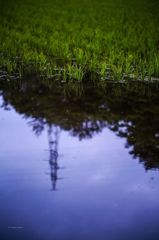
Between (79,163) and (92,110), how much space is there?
1.91 meters

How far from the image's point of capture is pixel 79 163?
4.86 meters

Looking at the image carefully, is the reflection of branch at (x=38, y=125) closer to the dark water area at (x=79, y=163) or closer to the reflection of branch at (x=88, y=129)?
the dark water area at (x=79, y=163)

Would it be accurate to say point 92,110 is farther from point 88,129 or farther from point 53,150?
point 53,150

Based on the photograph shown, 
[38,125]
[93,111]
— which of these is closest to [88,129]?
[38,125]

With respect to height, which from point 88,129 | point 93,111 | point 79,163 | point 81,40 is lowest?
point 79,163

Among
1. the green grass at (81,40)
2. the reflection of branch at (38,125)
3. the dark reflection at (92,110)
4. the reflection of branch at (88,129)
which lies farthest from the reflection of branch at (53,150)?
the green grass at (81,40)

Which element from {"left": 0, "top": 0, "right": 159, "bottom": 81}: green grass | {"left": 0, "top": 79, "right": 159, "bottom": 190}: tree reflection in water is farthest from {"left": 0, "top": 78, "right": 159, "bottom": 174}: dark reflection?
{"left": 0, "top": 0, "right": 159, "bottom": 81}: green grass

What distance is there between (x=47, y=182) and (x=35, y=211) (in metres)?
0.56

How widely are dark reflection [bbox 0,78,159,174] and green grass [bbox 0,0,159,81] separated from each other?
0.68 meters

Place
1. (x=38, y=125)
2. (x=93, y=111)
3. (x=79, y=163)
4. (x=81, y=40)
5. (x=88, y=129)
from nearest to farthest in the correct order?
(x=79, y=163)
(x=88, y=129)
(x=38, y=125)
(x=93, y=111)
(x=81, y=40)

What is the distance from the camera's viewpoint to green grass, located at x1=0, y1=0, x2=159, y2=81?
8938 mm

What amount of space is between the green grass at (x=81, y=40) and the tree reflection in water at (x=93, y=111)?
73 centimetres

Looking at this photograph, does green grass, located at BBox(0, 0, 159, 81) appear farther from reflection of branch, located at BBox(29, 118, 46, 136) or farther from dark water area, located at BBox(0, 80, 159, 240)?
reflection of branch, located at BBox(29, 118, 46, 136)

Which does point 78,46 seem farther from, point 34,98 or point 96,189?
point 96,189
